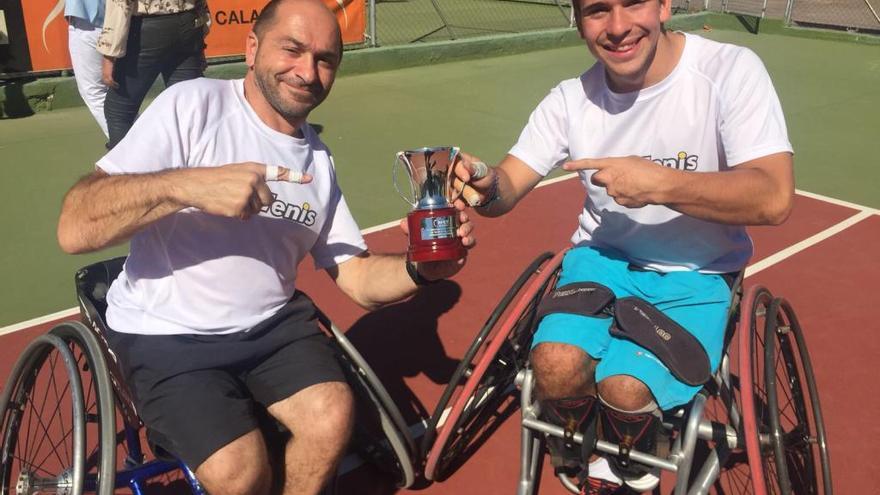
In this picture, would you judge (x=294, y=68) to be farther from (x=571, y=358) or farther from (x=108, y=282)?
(x=571, y=358)

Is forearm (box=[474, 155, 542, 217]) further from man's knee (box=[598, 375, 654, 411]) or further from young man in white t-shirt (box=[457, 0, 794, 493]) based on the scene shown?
man's knee (box=[598, 375, 654, 411])

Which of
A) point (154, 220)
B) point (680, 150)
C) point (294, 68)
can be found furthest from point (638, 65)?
point (154, 220)

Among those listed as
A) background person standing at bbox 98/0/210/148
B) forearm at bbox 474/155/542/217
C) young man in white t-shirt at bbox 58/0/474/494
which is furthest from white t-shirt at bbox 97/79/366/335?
background person standing at bbox 98/0/210/148

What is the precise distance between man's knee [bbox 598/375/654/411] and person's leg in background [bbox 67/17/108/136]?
15.1 ft

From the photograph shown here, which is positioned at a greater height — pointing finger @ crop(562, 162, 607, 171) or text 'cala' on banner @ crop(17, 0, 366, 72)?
pointing finger @ crop(562, 162, 607, 171)

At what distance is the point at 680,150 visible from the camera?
9.08 ft

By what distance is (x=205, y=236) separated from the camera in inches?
100

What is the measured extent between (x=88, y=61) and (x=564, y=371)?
4.61m

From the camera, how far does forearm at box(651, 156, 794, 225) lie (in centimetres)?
234

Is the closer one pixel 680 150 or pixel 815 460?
pixel 680 150

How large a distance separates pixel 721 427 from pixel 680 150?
93cm

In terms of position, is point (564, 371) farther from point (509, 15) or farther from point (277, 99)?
point (509, 15)

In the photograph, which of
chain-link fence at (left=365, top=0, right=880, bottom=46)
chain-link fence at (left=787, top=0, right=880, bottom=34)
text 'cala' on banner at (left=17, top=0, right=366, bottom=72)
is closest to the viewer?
text 'cala' on banner at (left=17, top=0, right=366, bottom=72)

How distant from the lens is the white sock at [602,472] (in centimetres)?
285
